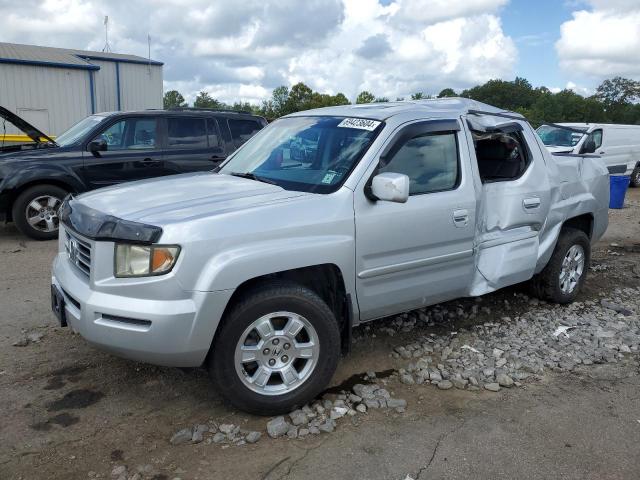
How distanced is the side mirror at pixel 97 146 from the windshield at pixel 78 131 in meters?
0.28

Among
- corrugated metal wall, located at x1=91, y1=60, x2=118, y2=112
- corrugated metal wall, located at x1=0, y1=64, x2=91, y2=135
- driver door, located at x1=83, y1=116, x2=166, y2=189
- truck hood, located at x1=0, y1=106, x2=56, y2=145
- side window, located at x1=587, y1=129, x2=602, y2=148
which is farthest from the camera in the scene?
corrugated metal wall, located at x1=91, y1=60, x2=118, y2=112

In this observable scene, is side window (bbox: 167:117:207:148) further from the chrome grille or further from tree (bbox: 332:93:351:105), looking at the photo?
tree (bbox: 332:93:351:105)

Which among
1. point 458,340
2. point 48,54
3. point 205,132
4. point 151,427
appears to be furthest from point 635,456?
point 48,54

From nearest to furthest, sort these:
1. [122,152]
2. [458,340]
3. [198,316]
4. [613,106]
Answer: [198,316]
[458,340]
[122,152]
[613,106]

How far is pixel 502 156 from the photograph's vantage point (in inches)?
197

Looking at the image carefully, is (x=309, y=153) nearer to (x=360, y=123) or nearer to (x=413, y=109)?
(x=360, y=123)

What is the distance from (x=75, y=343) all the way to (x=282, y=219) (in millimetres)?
2129

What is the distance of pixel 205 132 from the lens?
874 centimetres

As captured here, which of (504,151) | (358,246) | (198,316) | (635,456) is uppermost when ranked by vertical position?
(504,151)

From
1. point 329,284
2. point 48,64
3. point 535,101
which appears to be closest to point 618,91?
point 535,101

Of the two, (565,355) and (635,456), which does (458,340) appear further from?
(635,456)

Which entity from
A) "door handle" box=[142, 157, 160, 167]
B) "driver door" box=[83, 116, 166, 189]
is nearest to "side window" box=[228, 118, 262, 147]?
"driver door" box=[83, 116, 166, 189]

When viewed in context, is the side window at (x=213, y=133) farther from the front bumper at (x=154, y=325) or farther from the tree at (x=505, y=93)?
the tree at (x=505, y=93)

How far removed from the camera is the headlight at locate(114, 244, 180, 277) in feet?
9.66
